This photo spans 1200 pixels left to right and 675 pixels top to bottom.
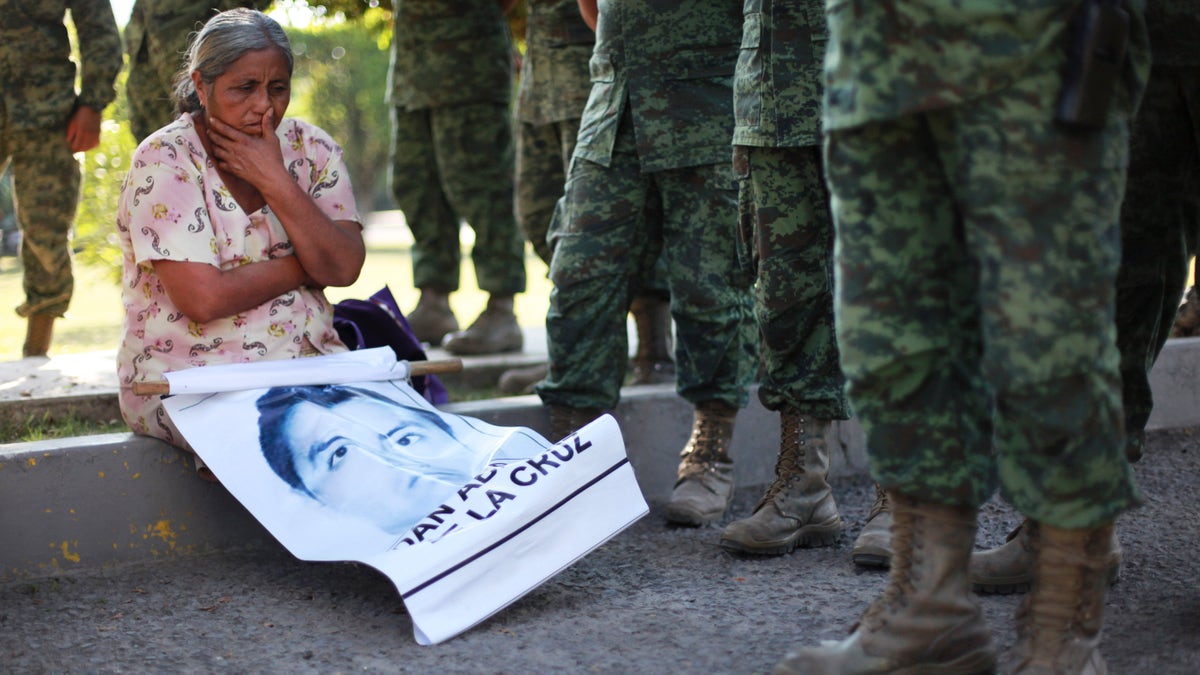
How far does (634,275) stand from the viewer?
3758 mm

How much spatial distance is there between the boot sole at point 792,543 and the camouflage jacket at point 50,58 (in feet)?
11.6

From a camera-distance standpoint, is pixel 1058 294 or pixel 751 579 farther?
pixel 751 579

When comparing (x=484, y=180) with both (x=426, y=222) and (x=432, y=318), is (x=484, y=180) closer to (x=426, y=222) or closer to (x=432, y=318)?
(x=426, y=222)

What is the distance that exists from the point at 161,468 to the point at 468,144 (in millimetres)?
2361

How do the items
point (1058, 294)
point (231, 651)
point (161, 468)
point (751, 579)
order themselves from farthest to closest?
point (161, 468) < point (751, 579) < point (231, 651) < point (1058, 294)

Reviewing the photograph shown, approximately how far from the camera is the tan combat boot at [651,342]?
4.74m

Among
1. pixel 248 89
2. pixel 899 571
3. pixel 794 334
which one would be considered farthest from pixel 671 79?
pixel 899 571

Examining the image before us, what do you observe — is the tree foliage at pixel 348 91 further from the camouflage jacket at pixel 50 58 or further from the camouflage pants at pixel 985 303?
the camouflage pants at pixel 985 303

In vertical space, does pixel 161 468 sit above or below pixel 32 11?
below

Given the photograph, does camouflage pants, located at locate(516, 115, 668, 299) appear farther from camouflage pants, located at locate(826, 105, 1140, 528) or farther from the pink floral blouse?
camouflage pants, located at locate(826, 105, 1140, 528)

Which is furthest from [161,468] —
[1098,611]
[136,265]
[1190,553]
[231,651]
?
[1190,553]

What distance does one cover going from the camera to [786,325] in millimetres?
3336

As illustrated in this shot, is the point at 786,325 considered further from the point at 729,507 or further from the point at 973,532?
the point at 973,532

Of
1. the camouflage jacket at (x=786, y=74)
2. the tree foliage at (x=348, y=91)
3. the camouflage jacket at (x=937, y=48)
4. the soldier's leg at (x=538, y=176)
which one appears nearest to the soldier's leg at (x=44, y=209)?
the soldier's leg at (x=538, y=176)
